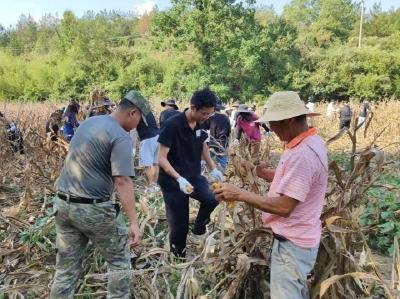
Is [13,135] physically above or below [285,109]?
below

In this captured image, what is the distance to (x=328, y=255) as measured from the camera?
108 inches

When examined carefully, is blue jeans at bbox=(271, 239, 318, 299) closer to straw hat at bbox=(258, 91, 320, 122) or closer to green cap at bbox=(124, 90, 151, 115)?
straw hat at bbox=(258, 91, 320, 122)

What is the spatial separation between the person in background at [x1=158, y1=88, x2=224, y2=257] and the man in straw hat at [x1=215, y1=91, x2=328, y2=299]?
4.11 feet

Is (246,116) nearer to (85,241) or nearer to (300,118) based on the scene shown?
(85,241)

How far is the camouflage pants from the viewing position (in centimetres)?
284

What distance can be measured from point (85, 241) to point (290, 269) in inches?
59.0

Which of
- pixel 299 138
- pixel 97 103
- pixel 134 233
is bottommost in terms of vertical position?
pixel 134 233

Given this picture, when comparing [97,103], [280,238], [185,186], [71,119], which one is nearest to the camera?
[280,238]

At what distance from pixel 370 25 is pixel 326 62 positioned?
1747cm

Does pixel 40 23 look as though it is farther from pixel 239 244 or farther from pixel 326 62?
pixel 239 244

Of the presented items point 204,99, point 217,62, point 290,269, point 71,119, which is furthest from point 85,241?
point 217,62

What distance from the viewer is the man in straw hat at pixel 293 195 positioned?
81.1 inches

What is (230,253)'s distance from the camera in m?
2.99

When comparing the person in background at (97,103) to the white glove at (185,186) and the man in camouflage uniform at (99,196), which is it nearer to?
the white glove at (185,186)
